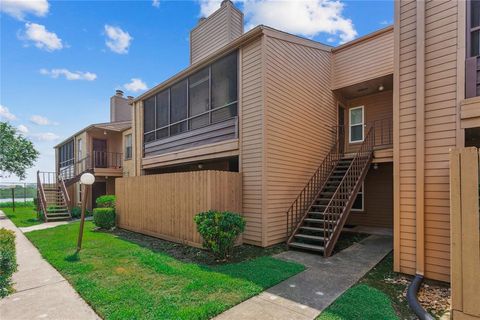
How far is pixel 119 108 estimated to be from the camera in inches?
791

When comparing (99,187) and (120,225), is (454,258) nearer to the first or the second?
(120,225)

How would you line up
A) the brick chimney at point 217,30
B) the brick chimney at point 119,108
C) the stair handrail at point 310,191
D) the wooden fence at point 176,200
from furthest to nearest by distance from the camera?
the brick chimney at point 119,108 → the brick chimney at point 217,30 → the stair handrail at point 310,191 → the wooden fence at point 176,200

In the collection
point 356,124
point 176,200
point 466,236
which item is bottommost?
point 176,200

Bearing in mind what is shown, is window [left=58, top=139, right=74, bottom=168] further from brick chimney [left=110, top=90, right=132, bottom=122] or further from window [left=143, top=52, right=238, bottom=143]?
window [left=143, top=52, right=238, bottom=143]

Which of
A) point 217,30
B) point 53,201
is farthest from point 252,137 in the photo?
point 53,201

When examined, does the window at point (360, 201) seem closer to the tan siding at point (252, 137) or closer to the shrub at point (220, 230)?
the tan siding at point (252, 137)

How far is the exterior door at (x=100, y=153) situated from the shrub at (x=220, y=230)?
14395 mm

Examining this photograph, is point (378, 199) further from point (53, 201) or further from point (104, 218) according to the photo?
point (53, 201)

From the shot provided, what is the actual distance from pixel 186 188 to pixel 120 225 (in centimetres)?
501

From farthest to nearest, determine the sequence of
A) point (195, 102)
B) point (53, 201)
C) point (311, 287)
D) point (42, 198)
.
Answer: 1. point (53, 201)
2. point (42, 198)
3. point (195, 102)
4. point (311, 287)

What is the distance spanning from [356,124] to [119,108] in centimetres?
1747

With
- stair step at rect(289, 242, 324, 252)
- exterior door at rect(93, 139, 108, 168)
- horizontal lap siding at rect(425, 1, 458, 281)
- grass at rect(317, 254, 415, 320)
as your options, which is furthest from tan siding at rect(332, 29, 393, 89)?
exterior door at rect(93, 139, 108, 168)

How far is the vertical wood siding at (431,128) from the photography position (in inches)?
178

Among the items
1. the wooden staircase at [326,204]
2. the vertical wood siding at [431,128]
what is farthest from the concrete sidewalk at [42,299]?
the vertical wood siding at [431,128]
